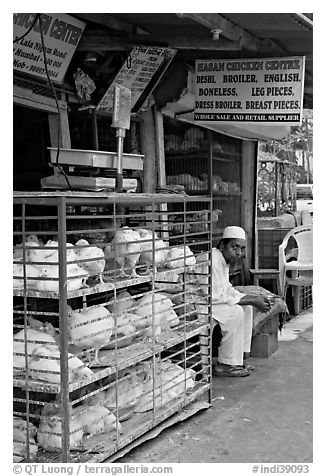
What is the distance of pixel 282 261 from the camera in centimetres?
833

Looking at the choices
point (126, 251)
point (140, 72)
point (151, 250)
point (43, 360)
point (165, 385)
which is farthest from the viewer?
point (140, 72)

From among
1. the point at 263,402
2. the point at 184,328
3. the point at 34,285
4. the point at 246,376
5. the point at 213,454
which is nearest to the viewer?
the point at 34,285

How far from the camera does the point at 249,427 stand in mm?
4457

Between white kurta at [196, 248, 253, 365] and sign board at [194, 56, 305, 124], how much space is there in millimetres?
1407

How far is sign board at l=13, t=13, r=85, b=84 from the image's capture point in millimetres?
4230

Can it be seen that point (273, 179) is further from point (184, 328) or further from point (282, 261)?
point (184, 328)

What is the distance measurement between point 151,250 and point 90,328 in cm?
78

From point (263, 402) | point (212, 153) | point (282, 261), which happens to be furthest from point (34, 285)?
point (282, 261)

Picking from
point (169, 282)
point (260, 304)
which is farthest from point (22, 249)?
point (260, 304)

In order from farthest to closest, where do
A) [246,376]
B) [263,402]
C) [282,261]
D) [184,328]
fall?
1. [282,261]
2. [246,376]
3. [263,402]
4. [184,328]

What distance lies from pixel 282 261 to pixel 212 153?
1958mm

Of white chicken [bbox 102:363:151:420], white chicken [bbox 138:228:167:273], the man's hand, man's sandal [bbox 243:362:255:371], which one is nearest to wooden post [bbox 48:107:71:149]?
white chicken [bbox 138:228:167:273]

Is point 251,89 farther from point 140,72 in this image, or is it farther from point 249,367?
point 249,367

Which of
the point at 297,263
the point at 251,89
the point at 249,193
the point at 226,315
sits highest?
the point at 251,89
